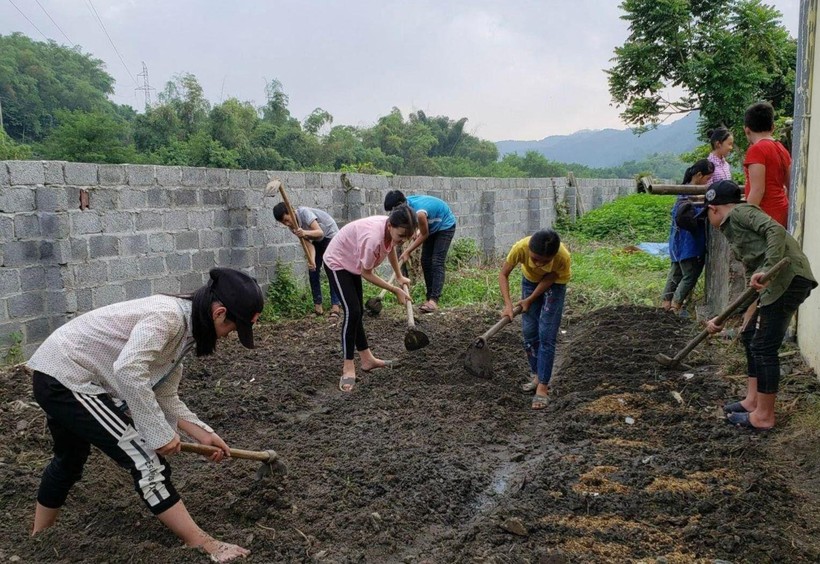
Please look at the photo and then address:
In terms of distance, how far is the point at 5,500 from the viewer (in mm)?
3402

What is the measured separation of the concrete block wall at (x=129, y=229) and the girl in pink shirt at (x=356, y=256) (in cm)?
232

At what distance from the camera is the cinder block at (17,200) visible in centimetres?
532

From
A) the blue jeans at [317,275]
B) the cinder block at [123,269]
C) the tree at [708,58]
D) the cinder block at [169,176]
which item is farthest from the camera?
the tree at [708,58]

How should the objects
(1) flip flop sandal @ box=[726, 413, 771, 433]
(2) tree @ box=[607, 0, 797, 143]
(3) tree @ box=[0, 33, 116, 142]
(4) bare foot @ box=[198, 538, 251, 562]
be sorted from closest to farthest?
(4) bare foot @ box=[198, 538, 251, 562] < (1) flip flop sandal @ box=[726, 413, 771, 433] < (2) tree @ box=[607, 0, 797, 143] < (3) tree @ box=[0, 33, 116, 142]

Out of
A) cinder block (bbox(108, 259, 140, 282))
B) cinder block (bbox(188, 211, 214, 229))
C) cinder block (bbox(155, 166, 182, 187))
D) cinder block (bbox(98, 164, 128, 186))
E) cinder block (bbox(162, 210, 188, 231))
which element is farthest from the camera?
cinder block (bbox(188, 211, 214, 229))

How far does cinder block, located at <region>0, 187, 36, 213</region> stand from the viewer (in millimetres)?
5316

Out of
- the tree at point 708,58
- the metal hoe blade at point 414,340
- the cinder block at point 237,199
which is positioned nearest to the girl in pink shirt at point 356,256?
the metal hoe blade at point 414,340

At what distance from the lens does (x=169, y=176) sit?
691 cm

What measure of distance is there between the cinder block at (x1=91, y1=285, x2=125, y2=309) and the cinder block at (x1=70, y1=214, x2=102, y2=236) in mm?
522

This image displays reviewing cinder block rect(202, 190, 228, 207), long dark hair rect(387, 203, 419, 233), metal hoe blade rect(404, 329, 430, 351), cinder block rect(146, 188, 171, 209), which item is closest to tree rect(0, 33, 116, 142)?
cinder block rect(202, 190, 228, 207)

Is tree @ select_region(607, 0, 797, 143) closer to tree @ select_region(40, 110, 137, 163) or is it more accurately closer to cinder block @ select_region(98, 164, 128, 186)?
cinder block @ select_region(98, 164, 128, 186)

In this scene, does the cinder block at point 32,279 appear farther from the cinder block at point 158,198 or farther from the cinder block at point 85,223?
the cinder block at point 158,198

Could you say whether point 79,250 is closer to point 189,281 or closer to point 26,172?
point 26,172

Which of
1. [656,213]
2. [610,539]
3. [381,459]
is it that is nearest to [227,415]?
[381,459]
